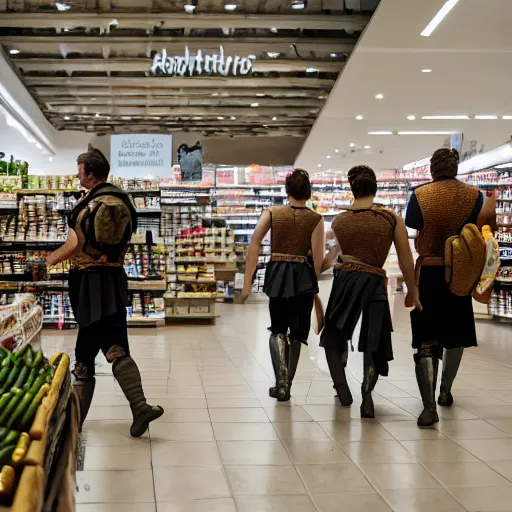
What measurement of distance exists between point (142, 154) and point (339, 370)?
6.01 m

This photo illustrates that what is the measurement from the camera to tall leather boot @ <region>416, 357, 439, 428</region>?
4.10 meters

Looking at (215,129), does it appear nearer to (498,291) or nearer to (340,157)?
(340,157)

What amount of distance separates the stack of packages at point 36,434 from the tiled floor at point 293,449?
74 centimetres

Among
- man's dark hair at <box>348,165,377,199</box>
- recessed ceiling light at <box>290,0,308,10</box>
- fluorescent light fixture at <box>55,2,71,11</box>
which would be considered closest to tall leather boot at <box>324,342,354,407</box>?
man's dark hair at <box>348,165,377,199</box>

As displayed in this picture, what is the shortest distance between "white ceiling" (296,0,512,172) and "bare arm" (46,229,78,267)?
4648mm

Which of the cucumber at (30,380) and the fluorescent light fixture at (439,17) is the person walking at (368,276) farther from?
the fluorescent light fixture at (439,17)

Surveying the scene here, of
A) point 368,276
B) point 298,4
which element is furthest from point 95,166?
point 298,4

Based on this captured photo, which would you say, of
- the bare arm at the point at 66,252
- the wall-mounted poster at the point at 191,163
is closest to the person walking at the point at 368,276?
the bare arm at the point at 66,252

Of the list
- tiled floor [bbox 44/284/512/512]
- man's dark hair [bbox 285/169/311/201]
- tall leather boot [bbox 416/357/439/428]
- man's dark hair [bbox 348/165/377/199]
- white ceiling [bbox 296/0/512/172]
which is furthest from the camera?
white ceiling [bbox 296/0/512/172]

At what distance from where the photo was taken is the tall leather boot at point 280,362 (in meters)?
4.64

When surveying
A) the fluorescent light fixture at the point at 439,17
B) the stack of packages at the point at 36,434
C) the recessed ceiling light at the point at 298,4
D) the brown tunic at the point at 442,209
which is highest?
the recessed ceiling light at the point at 298,4

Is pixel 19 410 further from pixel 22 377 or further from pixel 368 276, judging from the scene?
pixel 368 276

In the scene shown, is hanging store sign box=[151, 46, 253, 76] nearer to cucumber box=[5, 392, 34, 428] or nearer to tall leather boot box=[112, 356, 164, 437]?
tall leather boot box=[112, 356, 164, 437]

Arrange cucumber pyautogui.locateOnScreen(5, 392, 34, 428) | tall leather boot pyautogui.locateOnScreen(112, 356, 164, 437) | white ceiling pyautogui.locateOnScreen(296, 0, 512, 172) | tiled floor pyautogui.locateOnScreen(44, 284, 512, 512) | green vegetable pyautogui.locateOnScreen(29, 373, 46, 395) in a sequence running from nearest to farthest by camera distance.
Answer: cucumber pyautogui.locateOnScreen(5, 392, 34, 428), green vegetable pyautogui.locateOnScreen(29, 373, 46, 395), tiled floor pyautogui.locateOnScreen(44, 284, 512, 512), tall leather boot pyautogui.locateOnScreen(112, 356, 164, 437), white ceiling pyautogui.locateOnScreen(296, 0, 512, 172)
